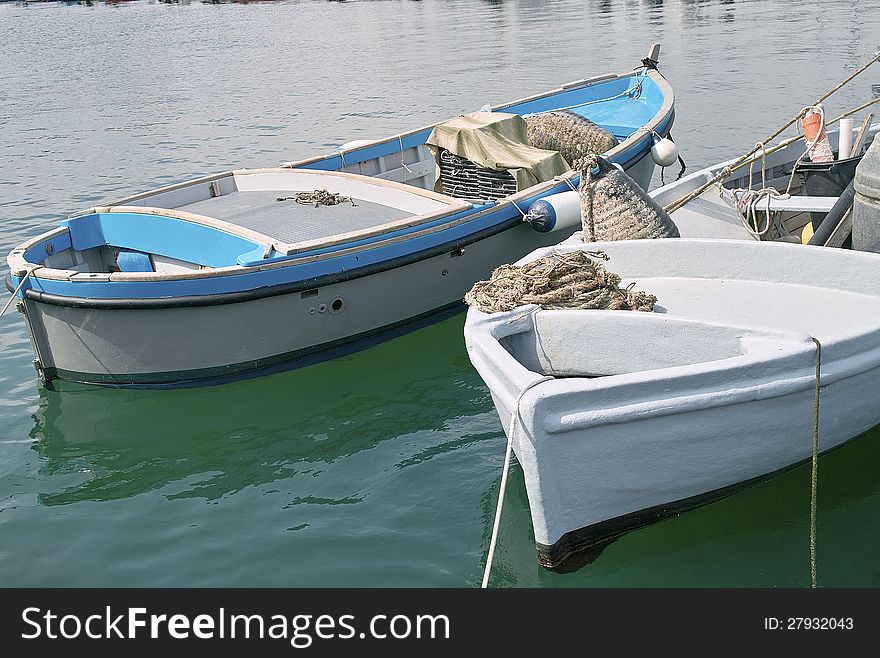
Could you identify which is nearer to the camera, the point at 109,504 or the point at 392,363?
the point at 109,504

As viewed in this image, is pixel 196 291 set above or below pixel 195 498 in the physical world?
above

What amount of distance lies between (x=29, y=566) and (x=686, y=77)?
1904 centimetres

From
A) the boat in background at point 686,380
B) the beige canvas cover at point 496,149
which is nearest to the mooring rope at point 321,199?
the beige canvas cover at point 496,149

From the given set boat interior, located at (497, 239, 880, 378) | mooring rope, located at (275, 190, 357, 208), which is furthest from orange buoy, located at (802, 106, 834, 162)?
mooring rope, located at (275, 190, 357, 208)

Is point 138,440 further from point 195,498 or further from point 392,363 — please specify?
point 392,363

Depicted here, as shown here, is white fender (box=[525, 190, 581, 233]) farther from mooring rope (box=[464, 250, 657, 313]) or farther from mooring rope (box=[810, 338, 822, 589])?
mooring rope (box=[810, 338, 822, 589])

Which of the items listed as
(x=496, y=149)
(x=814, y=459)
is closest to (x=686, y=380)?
(x=814, y=459)

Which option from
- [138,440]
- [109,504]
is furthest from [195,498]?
[138,440]

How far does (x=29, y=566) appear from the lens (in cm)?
543

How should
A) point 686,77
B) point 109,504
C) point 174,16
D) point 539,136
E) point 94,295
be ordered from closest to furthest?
point 109,504
point 94,295
point 539,136
point 686,77
point 174,16

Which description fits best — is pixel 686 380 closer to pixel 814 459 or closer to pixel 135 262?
pixel 814 459

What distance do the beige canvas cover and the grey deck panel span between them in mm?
1215

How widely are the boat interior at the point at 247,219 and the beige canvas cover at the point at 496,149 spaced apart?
0.77 ft
